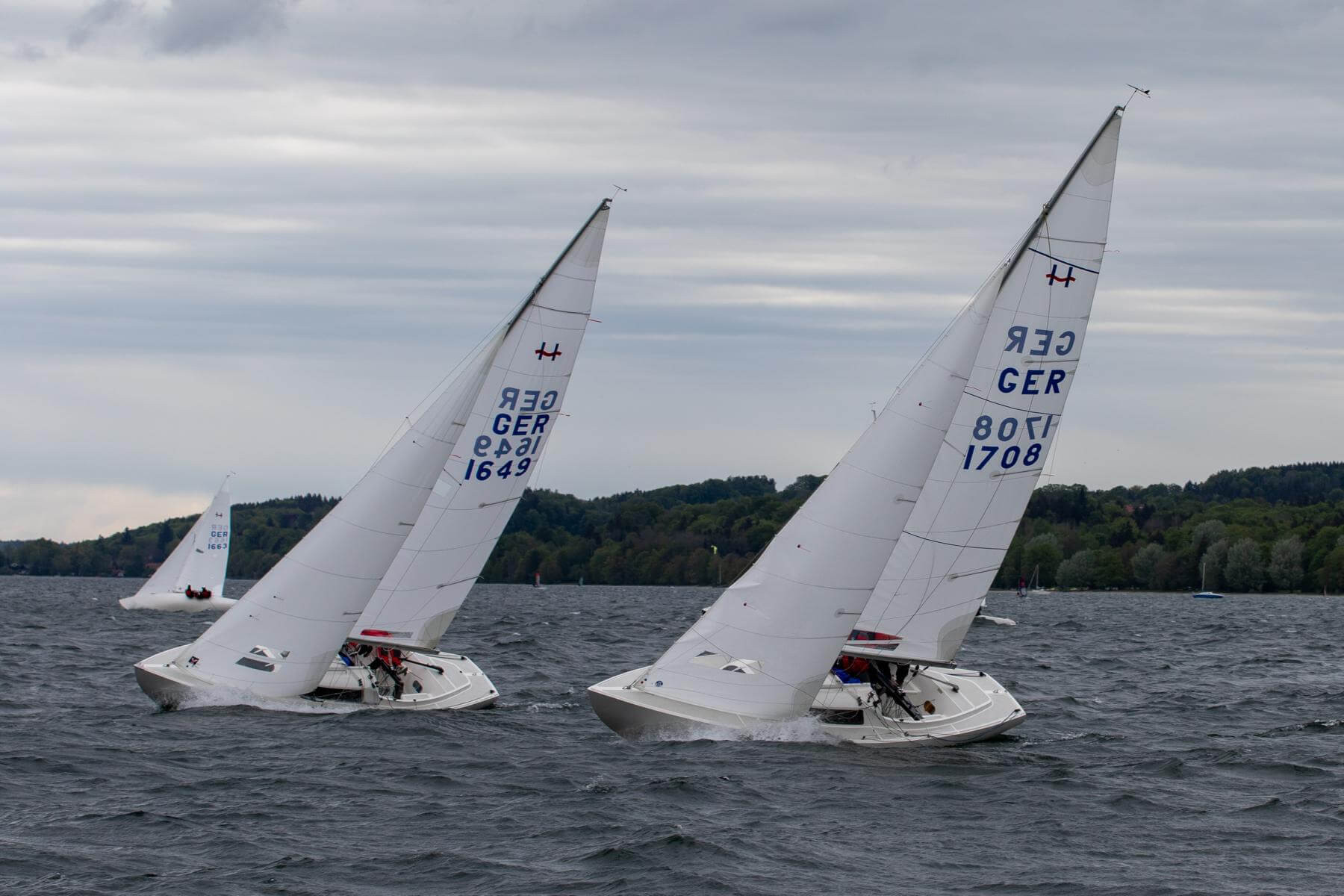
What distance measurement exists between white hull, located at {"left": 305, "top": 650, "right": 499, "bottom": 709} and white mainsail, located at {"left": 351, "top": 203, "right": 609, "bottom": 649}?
62 cm

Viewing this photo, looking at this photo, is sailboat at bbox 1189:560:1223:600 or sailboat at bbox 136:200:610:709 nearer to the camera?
sailboat at bbox 136:200:610:709

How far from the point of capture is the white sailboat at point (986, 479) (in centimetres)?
2052

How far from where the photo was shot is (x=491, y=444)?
24.6 m

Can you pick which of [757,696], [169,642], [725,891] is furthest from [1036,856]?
[169,642]

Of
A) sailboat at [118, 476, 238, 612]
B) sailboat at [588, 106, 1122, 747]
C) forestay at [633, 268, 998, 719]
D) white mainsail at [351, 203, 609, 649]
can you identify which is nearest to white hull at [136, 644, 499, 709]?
white mainsail at [351, 203, 609, 649]

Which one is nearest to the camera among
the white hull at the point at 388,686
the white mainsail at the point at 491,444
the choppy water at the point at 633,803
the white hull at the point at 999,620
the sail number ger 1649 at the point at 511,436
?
the choppy water at the point at 633,803

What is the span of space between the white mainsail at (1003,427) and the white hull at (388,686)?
21.7 feet

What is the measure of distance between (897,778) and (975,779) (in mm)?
990

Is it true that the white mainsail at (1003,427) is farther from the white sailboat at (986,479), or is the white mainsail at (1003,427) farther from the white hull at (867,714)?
the white hull at (867,714)

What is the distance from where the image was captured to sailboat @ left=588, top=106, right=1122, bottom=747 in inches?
799

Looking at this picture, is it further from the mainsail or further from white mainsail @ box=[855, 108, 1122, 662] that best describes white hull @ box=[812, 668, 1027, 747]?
the mainsail

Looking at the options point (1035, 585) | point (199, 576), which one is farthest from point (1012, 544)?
point (199, 576)

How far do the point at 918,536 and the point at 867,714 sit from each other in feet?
8.45

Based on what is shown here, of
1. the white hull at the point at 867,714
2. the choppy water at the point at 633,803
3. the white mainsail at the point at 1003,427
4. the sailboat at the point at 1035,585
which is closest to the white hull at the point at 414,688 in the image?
the choppy water at the point at 633,803
